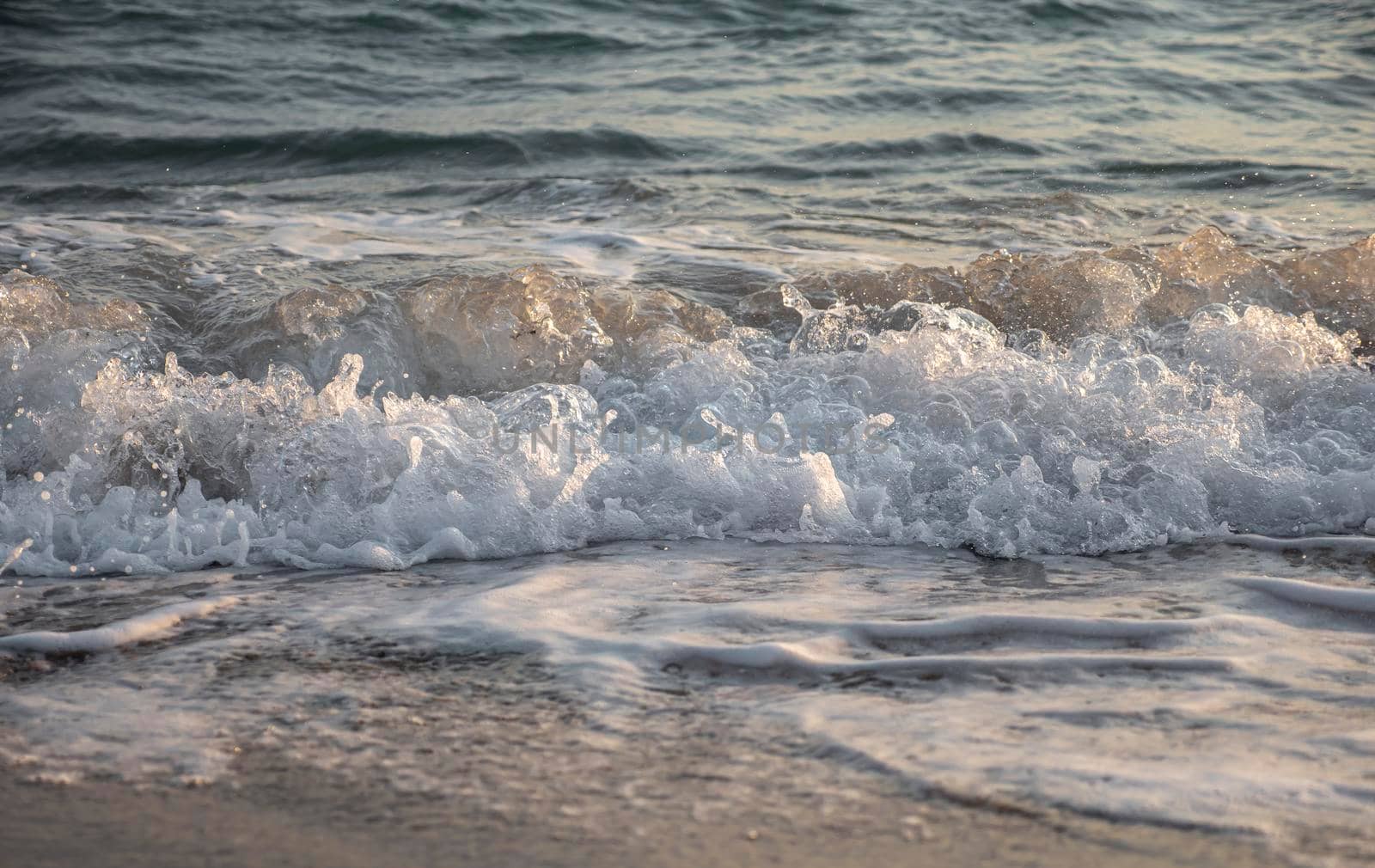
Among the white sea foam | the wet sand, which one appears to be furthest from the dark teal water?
the wet sand

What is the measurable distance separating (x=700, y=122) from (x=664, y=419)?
4.25 m

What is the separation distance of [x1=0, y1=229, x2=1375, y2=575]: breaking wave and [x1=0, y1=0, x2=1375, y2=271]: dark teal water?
1128 mm

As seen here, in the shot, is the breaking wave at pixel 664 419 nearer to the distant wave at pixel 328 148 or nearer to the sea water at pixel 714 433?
the sea water at pixel 714 433

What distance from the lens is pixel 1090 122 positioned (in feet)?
25.7

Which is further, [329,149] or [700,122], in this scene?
[700,122]

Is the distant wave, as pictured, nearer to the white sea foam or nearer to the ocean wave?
the ocean wave

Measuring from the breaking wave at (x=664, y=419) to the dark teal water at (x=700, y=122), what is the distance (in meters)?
1.13

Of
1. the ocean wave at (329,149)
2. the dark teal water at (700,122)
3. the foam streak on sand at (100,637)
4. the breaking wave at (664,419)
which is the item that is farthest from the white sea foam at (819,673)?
the ocean wave at (329,149)

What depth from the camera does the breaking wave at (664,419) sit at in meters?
3.29

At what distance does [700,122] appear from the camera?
25.4ft

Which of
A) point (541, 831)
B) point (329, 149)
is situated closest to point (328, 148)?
point (329, 149)

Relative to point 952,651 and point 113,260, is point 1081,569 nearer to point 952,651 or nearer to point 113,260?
point 952,651

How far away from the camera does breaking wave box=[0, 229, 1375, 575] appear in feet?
10.8

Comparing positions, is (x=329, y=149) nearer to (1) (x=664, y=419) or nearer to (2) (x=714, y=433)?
(1) (x=664, y=419)
